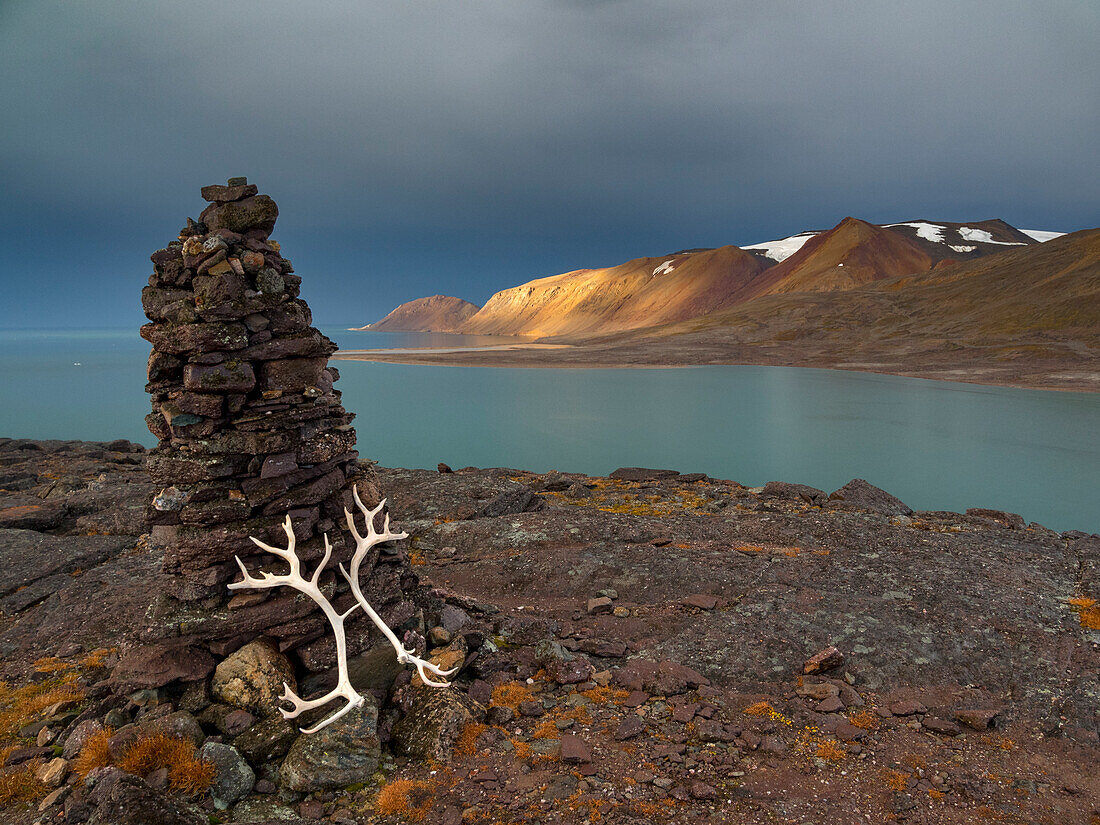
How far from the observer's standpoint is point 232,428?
955 cm

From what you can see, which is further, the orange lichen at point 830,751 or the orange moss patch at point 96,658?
the orange moss patch at point 96,658

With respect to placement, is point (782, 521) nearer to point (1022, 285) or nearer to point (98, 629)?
point (98, 629)

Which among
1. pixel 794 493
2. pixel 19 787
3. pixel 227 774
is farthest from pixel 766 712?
pixel 794 493

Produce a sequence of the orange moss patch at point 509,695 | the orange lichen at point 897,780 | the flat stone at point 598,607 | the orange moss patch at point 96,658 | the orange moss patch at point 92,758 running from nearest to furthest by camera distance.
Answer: the orange moss patch at point 92,758 < the orange lichen at point 897,780 < the orange moss patch at point 509,695 < the orange moss patch at point 96,658 < the flat stone at point 598,607

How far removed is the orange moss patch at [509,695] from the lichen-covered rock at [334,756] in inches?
87.4

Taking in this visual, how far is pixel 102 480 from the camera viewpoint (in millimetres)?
25906

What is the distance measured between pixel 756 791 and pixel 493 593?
9.01 metres

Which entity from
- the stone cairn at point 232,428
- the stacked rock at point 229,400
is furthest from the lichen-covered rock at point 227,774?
the stacked rock at point 229,400

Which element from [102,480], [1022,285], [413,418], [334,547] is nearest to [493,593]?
[334,547]

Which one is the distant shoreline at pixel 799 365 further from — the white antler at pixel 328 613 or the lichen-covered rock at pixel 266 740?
the lichen-covered rock at pixel 266 740

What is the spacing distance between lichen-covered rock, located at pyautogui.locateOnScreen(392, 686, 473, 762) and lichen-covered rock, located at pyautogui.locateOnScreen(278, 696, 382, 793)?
484 mm

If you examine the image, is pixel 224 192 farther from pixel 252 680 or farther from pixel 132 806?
pixel 132 806

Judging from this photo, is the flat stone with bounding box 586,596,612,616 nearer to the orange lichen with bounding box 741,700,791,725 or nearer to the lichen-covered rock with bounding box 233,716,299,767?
the orange lichen with bounding box 741,700,791,725

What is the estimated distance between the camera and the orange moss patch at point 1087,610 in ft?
42.6
